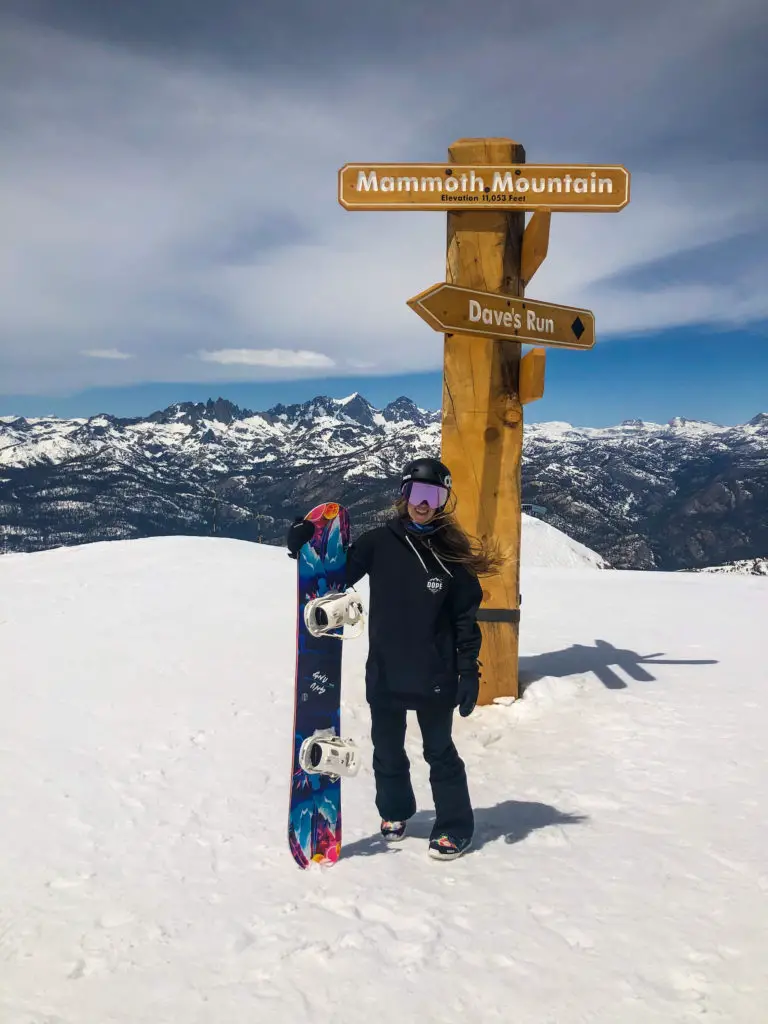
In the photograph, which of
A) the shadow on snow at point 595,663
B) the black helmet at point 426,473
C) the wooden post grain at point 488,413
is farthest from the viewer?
the shadow on snow at point 595,663

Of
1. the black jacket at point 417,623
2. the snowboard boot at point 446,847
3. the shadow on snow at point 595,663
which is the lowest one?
the snowboard boot at point 446,847

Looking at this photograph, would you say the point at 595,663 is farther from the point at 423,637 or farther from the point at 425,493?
the point at 425,493

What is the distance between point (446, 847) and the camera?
14.3 ft

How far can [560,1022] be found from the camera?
9.84ft

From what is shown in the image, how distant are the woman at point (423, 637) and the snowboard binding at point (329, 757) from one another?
Answer: 287 millimetres

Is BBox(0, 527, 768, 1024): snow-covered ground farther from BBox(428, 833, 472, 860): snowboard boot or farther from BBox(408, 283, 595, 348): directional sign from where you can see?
BBox(408, 283, 595, 348): directional sign

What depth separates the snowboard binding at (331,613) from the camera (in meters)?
4.35

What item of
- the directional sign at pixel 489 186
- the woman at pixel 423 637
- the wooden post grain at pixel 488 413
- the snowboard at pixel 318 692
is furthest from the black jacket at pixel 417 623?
the directional sign at pixel 489 186

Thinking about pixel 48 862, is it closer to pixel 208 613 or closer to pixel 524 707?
pixel 524 707

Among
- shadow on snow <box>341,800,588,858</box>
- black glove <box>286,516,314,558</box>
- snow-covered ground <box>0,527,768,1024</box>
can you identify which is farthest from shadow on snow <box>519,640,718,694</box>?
black glove <box>286,516,314,558</box>

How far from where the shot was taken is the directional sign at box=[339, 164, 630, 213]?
682 cm

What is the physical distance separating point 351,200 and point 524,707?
5.31 m

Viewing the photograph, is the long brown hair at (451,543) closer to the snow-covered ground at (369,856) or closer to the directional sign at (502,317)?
the snow-covered ground at (369,856)

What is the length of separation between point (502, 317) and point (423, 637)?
374 cm
